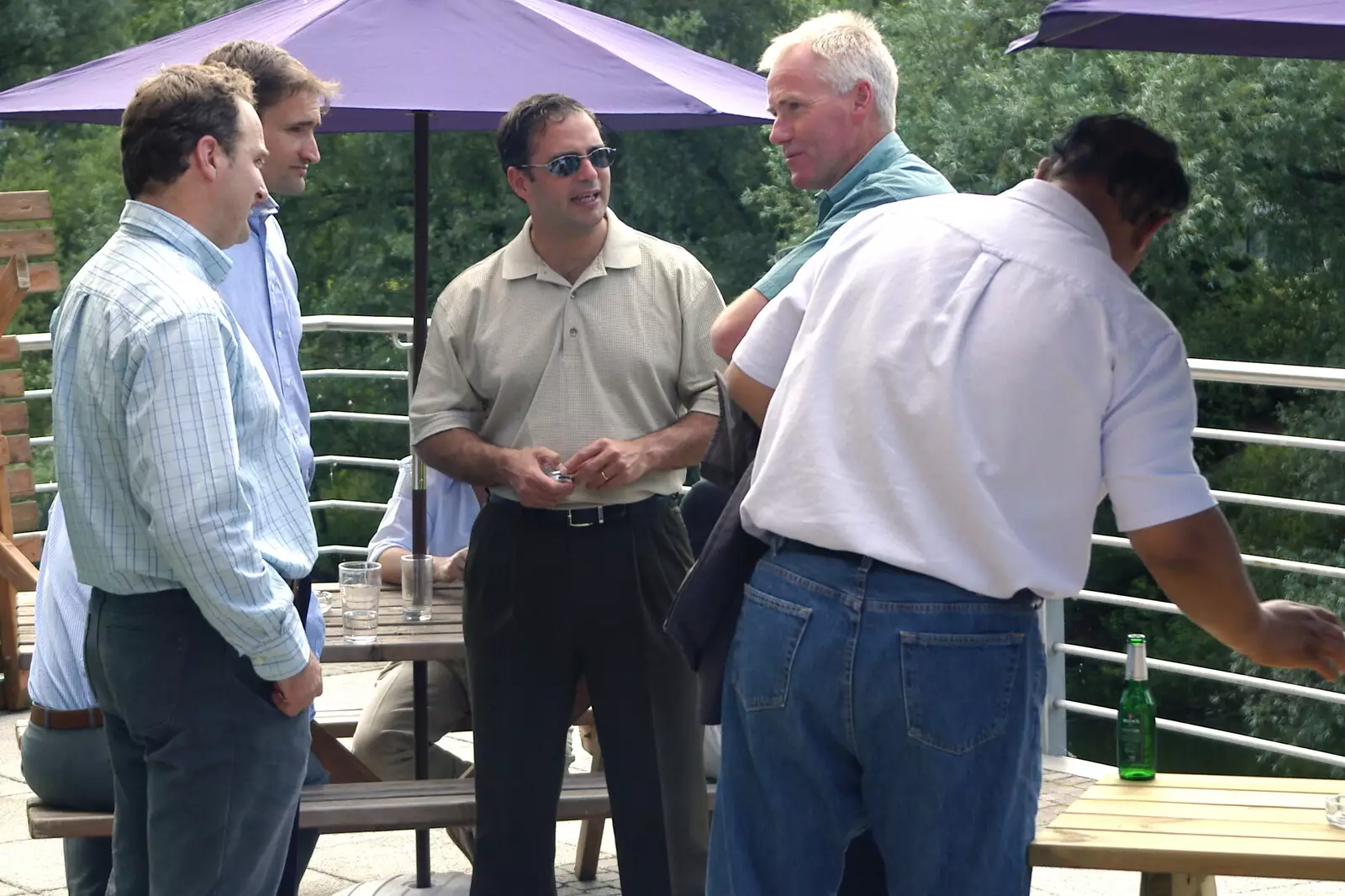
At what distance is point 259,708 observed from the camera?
113 inches

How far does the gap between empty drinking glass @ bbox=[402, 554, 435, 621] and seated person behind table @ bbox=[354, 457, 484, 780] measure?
21 cm

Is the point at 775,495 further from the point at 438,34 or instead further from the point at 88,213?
the point at 88,213

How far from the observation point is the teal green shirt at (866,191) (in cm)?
322

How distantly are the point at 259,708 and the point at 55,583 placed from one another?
77 centimetres

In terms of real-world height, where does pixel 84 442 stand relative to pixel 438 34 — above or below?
below

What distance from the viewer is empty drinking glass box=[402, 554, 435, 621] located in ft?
13.9

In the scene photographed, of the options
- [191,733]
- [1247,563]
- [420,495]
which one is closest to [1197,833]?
[191,733]

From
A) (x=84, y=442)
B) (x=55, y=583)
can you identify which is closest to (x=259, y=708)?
(x=84, y=442)

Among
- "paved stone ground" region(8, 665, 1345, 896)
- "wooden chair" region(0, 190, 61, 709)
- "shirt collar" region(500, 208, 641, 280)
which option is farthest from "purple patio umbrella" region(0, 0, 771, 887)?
"wooden chair" region(0, 190, 61, 709)

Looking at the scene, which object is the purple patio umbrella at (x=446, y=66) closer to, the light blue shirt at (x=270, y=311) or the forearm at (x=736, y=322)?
the light blue shirt at (x=270, y=311)

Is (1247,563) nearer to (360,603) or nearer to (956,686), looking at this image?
(360,603)

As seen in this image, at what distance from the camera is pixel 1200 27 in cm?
274

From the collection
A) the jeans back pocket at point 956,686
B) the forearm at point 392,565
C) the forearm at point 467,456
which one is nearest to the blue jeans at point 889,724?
the jeans back pocket at point 956,686

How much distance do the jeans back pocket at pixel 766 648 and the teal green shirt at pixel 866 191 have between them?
2.60ft
